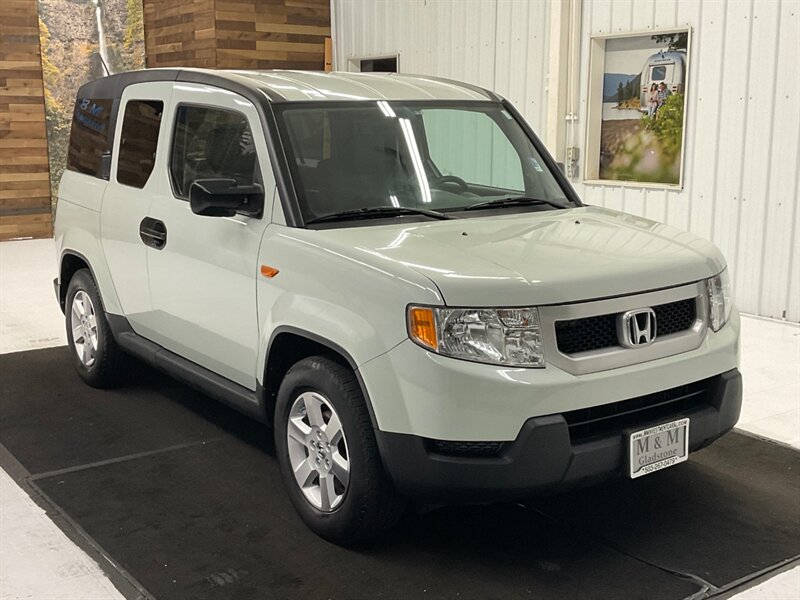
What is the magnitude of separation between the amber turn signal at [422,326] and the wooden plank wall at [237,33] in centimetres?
925

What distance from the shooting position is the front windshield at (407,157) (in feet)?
12.1

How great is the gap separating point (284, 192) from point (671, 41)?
17.5 feet

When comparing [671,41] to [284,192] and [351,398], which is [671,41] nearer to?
[284,192]

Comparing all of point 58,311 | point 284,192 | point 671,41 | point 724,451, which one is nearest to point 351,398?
point 284,192

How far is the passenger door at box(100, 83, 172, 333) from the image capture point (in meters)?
4.49

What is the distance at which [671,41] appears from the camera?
7.83 m

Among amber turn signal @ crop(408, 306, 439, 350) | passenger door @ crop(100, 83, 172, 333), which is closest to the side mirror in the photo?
passenger door @ crop(100, 83, 172, 333)

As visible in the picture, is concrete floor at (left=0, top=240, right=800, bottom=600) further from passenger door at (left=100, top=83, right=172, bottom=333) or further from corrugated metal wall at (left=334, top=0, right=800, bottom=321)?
Result: passenger door at (left=100, top=83, right=172, bottom=333)

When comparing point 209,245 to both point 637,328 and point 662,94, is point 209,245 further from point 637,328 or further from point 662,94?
point 662,94

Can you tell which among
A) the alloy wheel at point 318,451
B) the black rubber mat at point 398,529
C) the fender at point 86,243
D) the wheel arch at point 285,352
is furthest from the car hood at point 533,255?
the fender at point 86,243

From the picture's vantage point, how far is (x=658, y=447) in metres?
3.15

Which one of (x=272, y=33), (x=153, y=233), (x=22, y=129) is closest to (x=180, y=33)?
(x=272, y=33)

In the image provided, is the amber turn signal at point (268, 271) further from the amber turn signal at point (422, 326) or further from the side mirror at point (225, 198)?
the amber turn signal at point (422, 326)

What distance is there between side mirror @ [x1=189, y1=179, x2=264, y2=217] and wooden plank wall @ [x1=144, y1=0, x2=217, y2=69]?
8406mm
